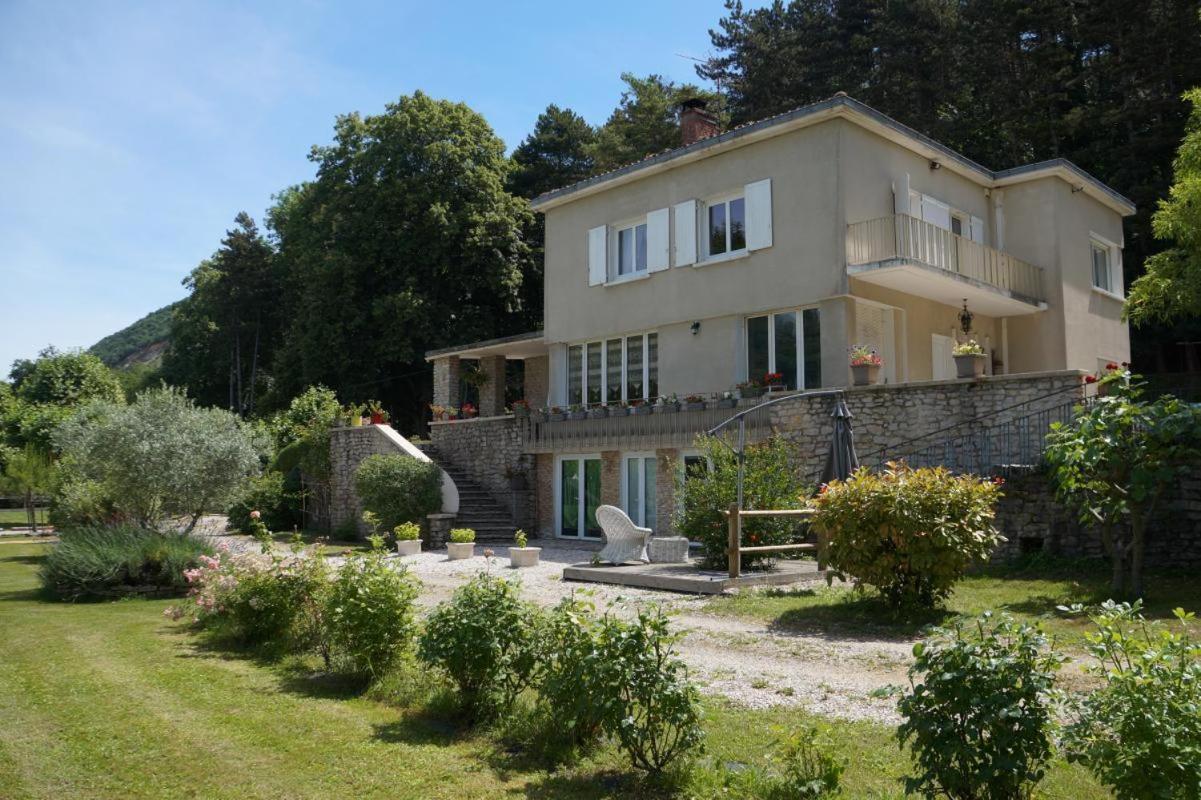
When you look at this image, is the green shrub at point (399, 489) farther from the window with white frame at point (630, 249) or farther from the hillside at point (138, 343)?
the hillside at point (138, 343)

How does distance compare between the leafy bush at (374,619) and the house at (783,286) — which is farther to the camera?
the house at (783,286)

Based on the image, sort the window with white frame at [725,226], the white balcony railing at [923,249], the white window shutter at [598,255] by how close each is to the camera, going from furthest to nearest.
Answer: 1. the white window shutter at [598,255]
2. the window with white frame at [725,226]
3. the white balcony railing at [923,249]

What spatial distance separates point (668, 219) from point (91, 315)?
12134 mm

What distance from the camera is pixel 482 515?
22.3m

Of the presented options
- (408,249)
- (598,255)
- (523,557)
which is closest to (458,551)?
(523,557)

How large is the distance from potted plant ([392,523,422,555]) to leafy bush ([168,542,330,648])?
1000 centimetres

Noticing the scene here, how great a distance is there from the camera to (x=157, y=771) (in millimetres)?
5309

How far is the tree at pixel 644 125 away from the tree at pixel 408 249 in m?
3.99

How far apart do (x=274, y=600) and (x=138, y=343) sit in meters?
101

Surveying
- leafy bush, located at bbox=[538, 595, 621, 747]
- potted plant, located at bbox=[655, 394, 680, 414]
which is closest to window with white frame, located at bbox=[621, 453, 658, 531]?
potted plant, located at bbox=[655, 394, 680, 414]

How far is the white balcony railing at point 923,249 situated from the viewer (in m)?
17.5

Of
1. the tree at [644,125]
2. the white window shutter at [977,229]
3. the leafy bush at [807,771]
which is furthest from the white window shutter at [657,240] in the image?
the leafy bush at [807,771]

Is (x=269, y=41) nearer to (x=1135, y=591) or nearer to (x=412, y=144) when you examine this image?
(x=1135, y=591)

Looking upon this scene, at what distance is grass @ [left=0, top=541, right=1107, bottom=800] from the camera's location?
16.3 feet
